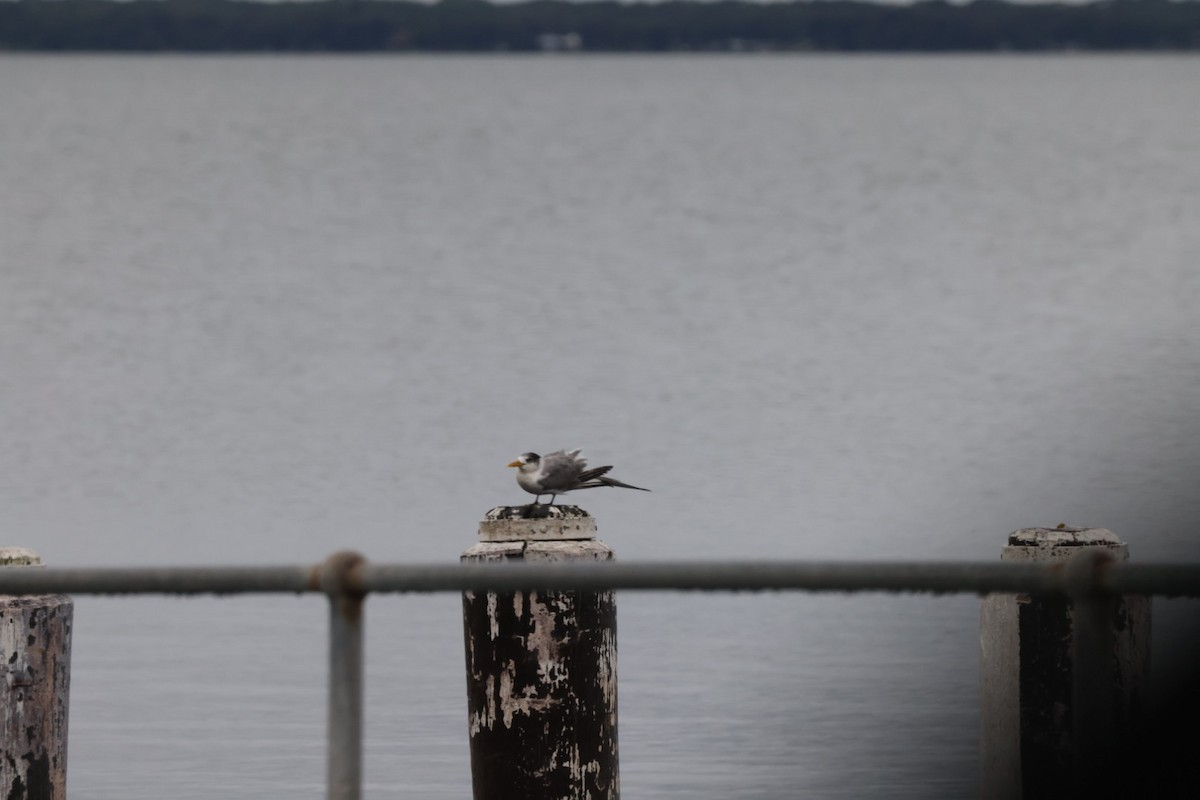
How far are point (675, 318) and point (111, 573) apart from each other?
44.3m

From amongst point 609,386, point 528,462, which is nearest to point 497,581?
point 528,462

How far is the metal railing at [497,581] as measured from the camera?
3.58 meters

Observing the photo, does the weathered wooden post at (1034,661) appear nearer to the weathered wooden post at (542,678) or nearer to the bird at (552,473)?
the weathered wooden post at (542,678)

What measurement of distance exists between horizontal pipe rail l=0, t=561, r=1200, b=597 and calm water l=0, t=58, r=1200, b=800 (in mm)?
193

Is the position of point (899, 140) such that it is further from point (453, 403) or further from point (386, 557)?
point (386, 557)

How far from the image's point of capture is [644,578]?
3717mm

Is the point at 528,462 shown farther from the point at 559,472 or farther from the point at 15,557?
the point at 15,557

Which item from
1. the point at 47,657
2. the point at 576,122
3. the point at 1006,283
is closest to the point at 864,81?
the point at 576,122

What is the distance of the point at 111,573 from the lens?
156 inches

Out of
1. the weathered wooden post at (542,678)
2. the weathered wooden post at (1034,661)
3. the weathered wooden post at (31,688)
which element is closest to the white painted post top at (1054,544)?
the weathered wooden post at (1034,661)

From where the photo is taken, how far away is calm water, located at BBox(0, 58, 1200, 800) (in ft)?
40.7

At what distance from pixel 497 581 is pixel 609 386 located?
33753 millimetres

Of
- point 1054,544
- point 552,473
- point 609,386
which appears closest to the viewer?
point 1054,544

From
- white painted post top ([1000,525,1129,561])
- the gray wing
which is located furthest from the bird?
white painted post top ([1000,525,1129,561])
